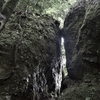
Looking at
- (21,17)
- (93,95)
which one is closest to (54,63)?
(21,17)

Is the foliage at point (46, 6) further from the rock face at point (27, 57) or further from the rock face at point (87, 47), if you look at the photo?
the rock face at point (87, 47)

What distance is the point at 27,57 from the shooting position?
629 cm

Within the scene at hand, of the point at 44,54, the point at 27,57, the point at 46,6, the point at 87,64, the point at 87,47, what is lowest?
the point at 87,64

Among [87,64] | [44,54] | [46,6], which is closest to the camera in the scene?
[87,64]

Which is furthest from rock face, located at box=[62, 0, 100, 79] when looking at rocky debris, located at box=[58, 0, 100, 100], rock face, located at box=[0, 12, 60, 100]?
rock face, located at box=[0, 12, 60, 100]

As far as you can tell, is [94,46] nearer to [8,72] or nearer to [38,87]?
[38,87]

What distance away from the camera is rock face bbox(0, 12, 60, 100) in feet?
17.6

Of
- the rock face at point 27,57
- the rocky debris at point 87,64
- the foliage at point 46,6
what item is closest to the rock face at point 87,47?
the rocky debris at point 87,64

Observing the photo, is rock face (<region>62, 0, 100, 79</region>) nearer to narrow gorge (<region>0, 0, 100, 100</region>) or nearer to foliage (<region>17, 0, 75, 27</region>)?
narrow gorge (<region>0, 0, 100, 100</region>)

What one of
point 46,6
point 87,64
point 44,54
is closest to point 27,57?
point 44,54

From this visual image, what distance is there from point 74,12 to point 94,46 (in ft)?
11.2

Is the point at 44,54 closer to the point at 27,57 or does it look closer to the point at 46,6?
the point at 27,57

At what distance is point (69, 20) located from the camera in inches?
376

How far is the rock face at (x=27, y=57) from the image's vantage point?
5357 millimetres
